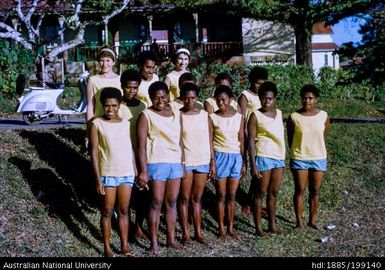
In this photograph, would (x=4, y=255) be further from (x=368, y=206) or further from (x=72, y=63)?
(x=72, y=63)

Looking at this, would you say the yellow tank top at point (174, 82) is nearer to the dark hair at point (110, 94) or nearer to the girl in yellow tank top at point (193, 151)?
the girl in yellow tank top at point (193, 151)

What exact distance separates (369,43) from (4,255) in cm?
1061

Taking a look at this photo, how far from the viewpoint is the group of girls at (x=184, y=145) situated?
19.6 ft

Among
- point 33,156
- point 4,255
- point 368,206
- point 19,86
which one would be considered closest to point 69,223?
point 4,255

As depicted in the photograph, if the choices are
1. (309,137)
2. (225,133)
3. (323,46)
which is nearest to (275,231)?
(309,137)

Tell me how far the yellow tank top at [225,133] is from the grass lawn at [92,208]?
119 cm

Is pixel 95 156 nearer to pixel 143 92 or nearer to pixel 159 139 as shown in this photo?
pixel 159 139

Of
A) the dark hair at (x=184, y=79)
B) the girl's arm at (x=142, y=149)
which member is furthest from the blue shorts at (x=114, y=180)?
the dark hair at (x=184, y=79)

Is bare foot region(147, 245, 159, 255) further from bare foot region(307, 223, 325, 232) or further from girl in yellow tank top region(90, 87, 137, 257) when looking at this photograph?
bare foot region(307, 223, 325, 232)

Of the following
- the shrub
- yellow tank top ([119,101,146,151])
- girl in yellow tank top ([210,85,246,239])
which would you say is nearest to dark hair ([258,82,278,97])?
girl in yellow tank top ([210,85,246,239])

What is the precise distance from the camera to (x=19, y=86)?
14938 millimetres

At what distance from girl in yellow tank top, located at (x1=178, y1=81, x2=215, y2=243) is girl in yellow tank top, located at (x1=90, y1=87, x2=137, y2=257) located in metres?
0.74

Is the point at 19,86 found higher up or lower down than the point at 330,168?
higher up

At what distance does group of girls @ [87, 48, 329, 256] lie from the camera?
598 cm
